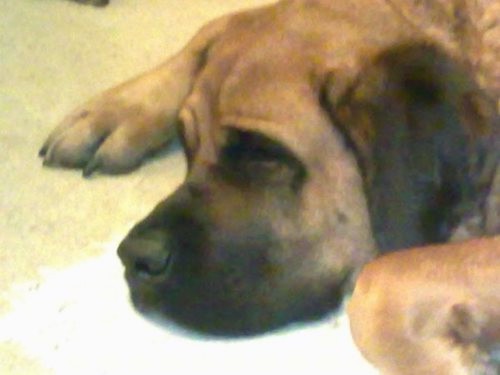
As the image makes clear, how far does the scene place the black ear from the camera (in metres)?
1.15

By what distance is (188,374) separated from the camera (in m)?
1.15

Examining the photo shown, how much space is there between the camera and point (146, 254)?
119 centimetres

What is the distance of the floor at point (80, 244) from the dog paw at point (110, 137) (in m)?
0.02

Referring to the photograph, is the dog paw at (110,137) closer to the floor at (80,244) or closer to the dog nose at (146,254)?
the floor at (80,244)

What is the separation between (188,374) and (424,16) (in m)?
0.64

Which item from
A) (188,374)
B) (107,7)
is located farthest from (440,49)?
(107,7)

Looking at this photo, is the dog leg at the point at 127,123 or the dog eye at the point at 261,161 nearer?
the dog eye at the point at 261,161

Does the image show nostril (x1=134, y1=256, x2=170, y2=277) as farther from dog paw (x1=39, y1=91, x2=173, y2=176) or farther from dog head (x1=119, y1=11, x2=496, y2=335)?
dog paw (x1=39, y1=91, x2=173, y2=176)

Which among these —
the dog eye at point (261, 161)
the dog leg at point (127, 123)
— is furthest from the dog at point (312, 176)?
the dog leg at point (127, 123)

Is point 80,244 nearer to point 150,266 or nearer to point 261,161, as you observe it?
point 150,266

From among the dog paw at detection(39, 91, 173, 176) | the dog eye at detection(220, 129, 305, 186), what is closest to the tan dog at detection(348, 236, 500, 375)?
the dog eye at detection(220, 129, 305, 186)

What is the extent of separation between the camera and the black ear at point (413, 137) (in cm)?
115

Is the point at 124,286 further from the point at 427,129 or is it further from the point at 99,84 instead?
the point at 99,84

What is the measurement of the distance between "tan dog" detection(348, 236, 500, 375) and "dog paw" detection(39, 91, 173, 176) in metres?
0.62
